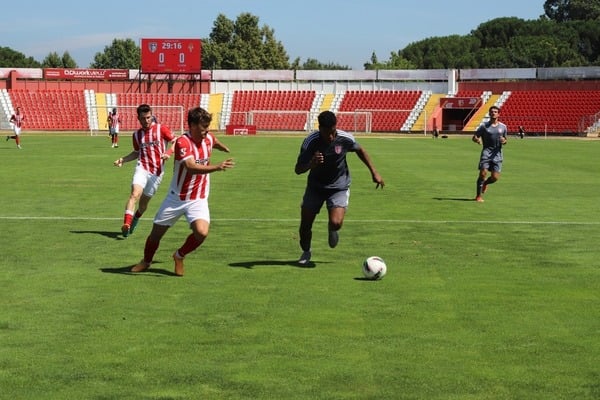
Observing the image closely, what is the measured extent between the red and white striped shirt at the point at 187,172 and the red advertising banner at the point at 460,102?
82.8 meters

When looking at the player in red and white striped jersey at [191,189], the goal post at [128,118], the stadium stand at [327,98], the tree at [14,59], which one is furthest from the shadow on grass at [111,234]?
the tree at [14,59]

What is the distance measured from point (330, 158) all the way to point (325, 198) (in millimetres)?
627

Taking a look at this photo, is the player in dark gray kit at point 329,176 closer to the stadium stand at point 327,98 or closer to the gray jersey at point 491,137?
the gray jersey at point 491,137

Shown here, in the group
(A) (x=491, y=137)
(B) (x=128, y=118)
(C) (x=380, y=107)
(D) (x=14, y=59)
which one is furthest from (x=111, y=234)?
(D) (x=14, y=59)

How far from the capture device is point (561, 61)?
146000 mm

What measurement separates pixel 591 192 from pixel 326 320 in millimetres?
17110

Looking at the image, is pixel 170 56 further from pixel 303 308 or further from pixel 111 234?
pixel 303 308

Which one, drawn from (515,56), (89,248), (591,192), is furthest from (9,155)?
(515,56)

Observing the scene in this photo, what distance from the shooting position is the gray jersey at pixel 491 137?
21672 millimetres

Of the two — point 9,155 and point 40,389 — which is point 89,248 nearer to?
point 40,389

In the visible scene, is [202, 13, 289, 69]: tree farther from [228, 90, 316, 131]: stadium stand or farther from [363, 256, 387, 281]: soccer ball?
[363, 256, 387, 281]: soccer ball

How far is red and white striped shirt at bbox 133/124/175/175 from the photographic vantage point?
50.2 feet

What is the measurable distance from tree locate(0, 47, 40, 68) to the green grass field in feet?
514

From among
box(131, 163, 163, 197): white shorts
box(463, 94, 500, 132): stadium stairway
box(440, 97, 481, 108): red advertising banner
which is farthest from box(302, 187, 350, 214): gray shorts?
box(440, 97, 481, 108): red advertising banner
